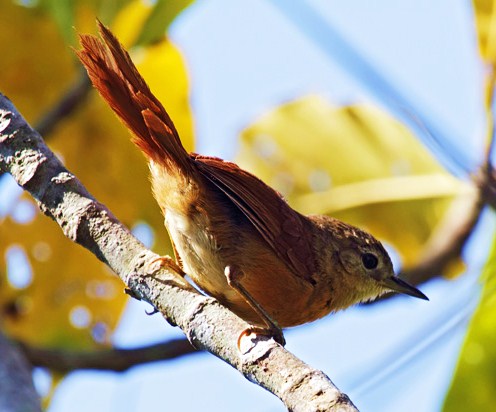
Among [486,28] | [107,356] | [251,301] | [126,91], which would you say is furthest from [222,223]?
[486,28]

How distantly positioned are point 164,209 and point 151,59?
3.84 ft

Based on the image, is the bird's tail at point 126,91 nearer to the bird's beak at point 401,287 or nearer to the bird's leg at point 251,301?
the bird's leg at point 251,301

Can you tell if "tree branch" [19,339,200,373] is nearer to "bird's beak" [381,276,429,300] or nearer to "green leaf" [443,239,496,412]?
"bird's beak" [381,276,429,300]

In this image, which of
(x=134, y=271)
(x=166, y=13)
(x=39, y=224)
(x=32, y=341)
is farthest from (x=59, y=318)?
(x=134, y=271)

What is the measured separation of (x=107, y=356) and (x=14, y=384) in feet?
3.49

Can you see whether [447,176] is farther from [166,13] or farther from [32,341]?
[32,341]

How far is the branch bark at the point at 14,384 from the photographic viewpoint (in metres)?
2.74

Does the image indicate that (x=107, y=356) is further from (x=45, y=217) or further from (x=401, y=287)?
(x=401, y=287)

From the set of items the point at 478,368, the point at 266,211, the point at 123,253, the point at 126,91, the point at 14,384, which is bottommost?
the point at 478,368

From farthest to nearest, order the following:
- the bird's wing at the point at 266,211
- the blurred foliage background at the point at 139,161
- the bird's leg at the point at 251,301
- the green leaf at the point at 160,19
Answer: the blurred foliage background at the point at 139,161 < the green leaf at the point at 160,19 < the bird's wing at the point at 266,211 < the bird's leg at the point at 251,301

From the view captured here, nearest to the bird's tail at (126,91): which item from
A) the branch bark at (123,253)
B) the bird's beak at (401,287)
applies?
the branch bark at (123,253)

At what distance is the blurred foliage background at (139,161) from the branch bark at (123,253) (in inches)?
52.9

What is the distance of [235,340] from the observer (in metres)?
2.27

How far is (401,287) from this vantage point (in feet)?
14.7
